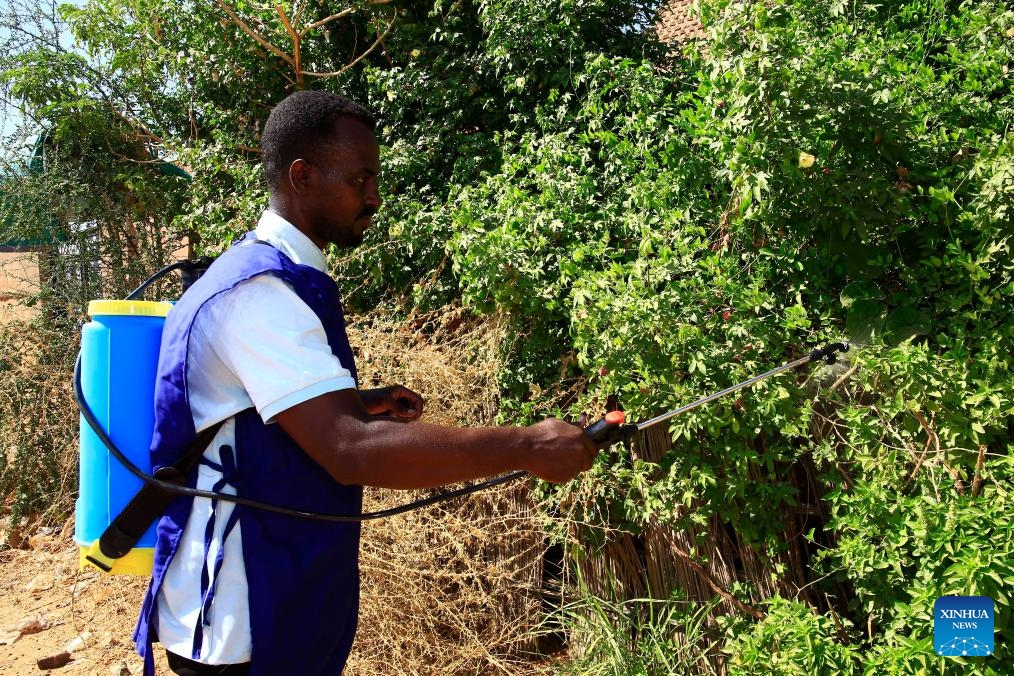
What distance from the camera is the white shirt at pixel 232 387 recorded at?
1.66 m

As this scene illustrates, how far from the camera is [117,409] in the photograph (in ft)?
6.08

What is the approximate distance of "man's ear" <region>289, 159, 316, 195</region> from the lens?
1.97m

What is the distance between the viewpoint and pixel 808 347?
9.23 feet

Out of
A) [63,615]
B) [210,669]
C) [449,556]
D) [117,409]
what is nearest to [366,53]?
[449,556]

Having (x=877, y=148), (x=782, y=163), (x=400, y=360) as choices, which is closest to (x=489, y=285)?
(x=400, y=360)

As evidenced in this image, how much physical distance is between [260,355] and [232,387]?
0.52 feet

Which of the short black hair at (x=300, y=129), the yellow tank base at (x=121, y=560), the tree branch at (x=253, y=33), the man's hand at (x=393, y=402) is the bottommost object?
the yellow tank base at (x=121, y=560)

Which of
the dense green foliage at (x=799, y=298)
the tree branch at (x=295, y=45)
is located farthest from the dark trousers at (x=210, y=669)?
the tree branch at (x=295, y=45)

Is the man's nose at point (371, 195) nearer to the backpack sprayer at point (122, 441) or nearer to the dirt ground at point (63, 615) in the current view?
the backpack sprayer at point (122, 441)

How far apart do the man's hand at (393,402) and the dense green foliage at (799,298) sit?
0.79 metres

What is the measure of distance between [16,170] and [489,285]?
5453 mm

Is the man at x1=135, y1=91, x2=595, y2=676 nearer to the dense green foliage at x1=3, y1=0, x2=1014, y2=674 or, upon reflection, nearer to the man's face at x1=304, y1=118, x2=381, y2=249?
the man's face at x1=304, y1=118, x2=381, y2=249

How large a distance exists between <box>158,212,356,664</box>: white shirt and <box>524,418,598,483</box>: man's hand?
0.42 meters

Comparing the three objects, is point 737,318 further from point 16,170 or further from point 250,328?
point 16,170
